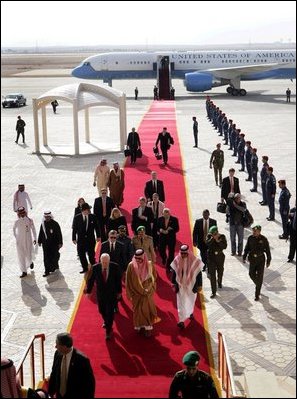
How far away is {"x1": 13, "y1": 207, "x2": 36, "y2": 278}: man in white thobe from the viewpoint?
1150cm

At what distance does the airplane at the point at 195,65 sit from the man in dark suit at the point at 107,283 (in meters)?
42.3

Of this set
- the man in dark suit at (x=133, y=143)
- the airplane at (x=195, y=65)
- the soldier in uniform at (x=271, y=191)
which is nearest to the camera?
the soldier in uniform at (x=271, y=191)

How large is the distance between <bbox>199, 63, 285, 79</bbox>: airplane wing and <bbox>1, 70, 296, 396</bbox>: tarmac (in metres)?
12.6

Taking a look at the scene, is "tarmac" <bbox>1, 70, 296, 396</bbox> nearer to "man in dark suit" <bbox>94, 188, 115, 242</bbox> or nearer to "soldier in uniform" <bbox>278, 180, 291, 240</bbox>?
"soldier in uniform" <bbox>278, 180, 291, 240</bbox>

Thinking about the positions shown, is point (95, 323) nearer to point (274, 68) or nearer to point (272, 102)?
point (272, 102)

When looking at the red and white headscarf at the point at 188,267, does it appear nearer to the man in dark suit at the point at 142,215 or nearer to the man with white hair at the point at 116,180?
the man in dark suit at the point at 142,215

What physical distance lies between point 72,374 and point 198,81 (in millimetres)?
44230

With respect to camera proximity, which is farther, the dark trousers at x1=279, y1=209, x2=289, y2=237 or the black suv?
the black suv

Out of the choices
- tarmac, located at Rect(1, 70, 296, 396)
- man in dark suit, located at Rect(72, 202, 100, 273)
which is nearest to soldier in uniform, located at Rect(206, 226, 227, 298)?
tarmac, located at Rect(1, 70, 296, 396)

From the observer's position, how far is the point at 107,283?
862cm

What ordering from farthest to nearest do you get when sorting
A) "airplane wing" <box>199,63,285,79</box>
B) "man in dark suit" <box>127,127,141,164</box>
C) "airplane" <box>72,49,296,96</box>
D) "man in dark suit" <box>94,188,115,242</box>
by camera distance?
"airplane" <box>72,49,296,96</box> → "airplane wing" <box>199,63,285,79</box> → "man in dark suit" <box>127,127,141,164</box> → "man in dark suit" <box>94,188,115,242</box>

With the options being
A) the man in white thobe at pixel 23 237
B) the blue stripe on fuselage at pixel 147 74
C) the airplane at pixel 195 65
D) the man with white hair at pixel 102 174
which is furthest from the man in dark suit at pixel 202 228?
the blue stripe on fuselage at pixel 147 74

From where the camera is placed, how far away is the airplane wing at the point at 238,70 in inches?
1889

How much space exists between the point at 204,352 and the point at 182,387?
3.34m
